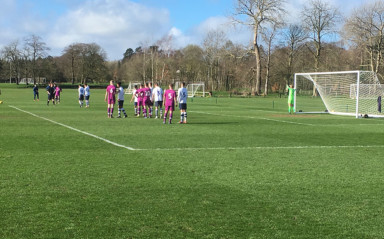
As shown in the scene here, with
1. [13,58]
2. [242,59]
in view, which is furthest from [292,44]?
[13,58]

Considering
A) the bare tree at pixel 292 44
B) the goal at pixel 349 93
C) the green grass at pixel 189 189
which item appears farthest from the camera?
the bare tree at pixel 292 44

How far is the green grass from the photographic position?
15.5ft

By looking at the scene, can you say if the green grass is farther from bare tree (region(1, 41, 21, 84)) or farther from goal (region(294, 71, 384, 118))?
→ bare tree (region(1, 41, 21, 84))

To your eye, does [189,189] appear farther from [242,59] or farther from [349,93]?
[242,59]

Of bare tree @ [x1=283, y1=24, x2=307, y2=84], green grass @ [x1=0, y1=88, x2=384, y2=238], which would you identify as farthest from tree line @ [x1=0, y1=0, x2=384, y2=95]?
green grass @ [x1=0, y1=88, x2=384, y2=238]

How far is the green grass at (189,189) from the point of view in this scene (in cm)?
471

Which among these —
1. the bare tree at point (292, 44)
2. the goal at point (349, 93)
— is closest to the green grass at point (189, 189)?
the goal at point (349, 93)

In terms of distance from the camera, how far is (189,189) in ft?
21.2

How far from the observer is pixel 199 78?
83875mm

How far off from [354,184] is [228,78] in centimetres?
7960

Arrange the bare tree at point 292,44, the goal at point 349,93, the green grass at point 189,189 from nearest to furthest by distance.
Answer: the green grass at point 189,189
the goal at point 349,93
the bare tree at point 292,44

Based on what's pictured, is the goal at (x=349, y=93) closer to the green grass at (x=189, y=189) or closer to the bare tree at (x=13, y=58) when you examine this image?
the green grass at (x=189, y=189)

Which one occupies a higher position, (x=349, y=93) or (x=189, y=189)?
(x=349, y=93)

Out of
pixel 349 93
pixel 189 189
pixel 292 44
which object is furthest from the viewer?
pixel 292 44
